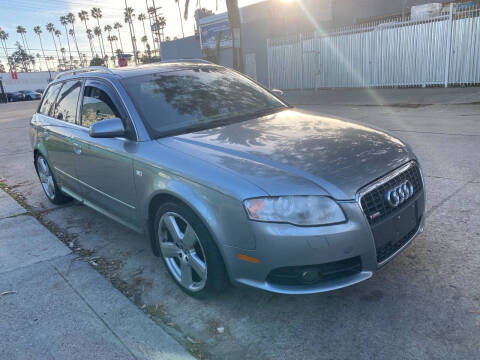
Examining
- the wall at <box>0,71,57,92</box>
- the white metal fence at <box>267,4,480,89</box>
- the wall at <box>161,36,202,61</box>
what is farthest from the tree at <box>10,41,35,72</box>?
the white metal fence at <box>267,4,480,89</box>

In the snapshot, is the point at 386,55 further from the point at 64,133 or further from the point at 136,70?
the point at 64,133

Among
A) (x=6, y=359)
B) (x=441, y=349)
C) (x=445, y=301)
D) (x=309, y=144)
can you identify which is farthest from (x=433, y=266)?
(x=6, y=359)

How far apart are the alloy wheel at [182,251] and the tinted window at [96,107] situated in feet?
3.78

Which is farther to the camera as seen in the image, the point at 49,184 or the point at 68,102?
the point at 49,184

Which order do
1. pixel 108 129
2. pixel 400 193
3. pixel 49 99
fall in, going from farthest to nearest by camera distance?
1. pixel 49 99
2. pixel 108 129
3. pixel 400 193

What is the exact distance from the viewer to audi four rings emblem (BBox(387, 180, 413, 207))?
8.50 ft

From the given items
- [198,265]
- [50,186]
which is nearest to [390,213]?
[198,265]

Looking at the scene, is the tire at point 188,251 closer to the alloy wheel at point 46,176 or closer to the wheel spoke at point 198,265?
the wheel spoke at point 198,265

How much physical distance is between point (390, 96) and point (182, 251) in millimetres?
12886

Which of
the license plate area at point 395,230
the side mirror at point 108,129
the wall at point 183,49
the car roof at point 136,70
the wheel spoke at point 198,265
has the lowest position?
the wheel spoke at point 198,265

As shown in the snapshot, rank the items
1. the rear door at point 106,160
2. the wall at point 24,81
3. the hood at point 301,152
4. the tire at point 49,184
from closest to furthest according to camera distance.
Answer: the hood at point 301,152 → the rear door at point 106,160 → the tire at point 49,184 → the wall at point 24,81

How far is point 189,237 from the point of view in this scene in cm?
283

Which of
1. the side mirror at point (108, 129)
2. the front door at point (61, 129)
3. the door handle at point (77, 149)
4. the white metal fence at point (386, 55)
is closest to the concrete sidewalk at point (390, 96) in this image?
the white metal fence at point (386, 55)

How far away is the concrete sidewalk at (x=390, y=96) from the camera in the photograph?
1214cm
